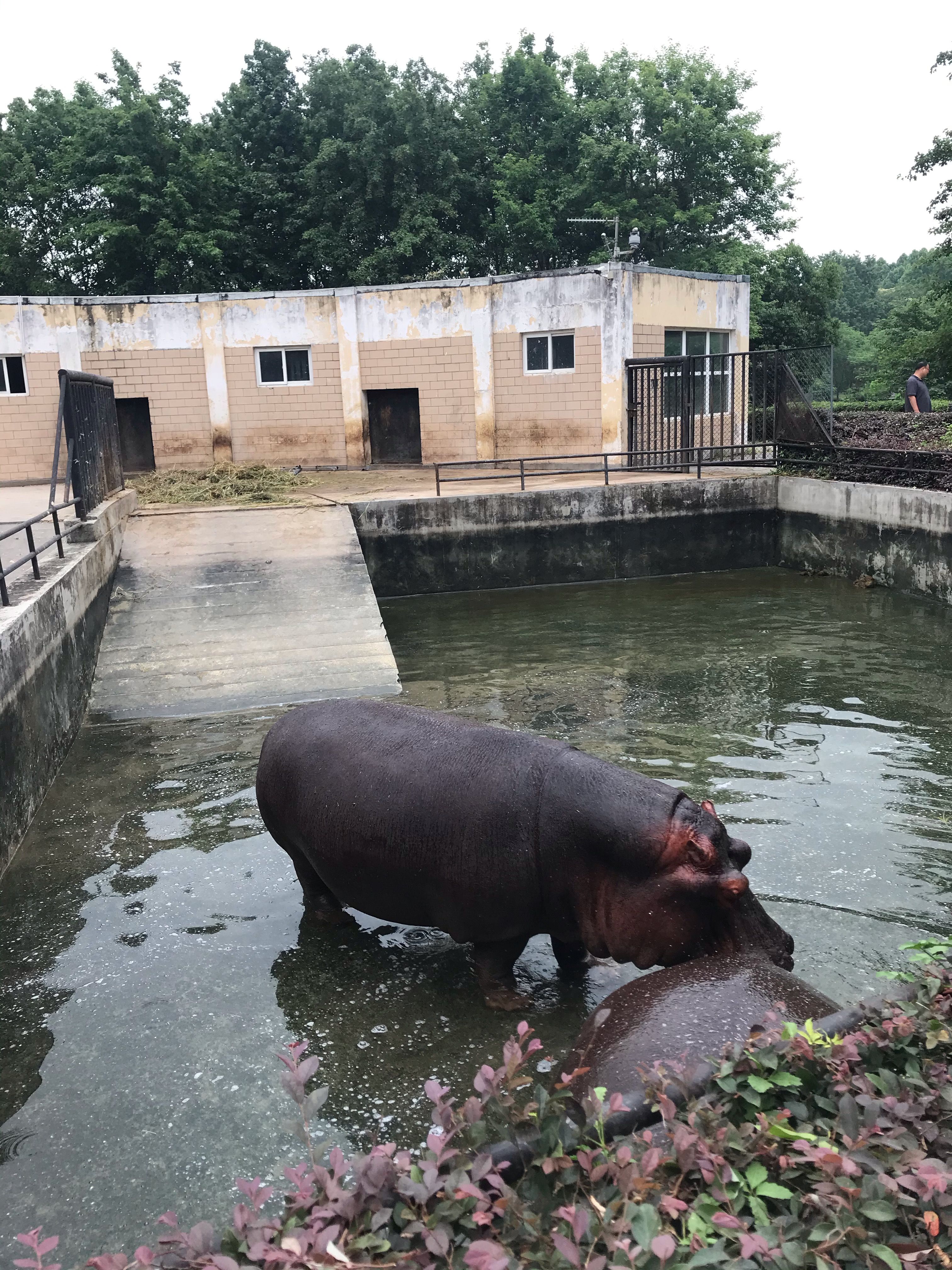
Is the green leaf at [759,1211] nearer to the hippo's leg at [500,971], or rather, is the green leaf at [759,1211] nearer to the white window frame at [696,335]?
the hippo's leg at [500,971]

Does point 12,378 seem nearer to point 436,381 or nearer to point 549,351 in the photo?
point 436,381

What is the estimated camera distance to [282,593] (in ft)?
43.8

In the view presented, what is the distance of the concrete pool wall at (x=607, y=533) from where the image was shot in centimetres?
1741

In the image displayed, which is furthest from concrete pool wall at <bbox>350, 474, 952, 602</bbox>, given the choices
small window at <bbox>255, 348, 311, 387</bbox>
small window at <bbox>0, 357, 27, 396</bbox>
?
small window at <bbox>0, 357, 27, 396</bbox>

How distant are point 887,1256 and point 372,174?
3614cm

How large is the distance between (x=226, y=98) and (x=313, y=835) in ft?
127

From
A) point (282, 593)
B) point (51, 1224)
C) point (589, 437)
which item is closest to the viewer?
point (51, 1224)

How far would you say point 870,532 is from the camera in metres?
16.3

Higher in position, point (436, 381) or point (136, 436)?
point (436, 381)

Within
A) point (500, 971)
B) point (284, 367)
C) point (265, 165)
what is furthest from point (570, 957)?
point (265, 165)

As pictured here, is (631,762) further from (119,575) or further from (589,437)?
(589,437)

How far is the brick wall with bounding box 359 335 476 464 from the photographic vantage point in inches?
899

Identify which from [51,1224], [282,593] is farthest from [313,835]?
[282,593]

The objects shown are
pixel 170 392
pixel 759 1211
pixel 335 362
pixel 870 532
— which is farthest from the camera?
pixel 335 362
